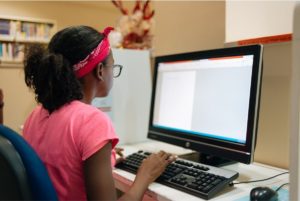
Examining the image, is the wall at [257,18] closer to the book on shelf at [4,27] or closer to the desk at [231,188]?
the desk at [231,188]

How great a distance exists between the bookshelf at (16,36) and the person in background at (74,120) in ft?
8.68

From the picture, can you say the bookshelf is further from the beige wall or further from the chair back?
the chair back

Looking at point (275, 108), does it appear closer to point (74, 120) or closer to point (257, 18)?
point (257, 18)

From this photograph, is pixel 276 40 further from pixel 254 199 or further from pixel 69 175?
pixel 69 175

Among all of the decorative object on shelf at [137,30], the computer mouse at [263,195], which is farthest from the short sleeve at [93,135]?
the decorative object on shelf at [137,30]

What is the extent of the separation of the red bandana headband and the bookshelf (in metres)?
2.66

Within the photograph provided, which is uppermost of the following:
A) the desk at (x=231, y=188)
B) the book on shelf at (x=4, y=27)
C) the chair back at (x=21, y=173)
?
the book on shelf at (x=4, y=27)

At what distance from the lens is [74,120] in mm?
850

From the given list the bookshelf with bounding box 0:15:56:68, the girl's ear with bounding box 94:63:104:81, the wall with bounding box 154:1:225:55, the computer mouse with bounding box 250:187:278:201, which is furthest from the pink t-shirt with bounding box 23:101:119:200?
the bookshelf with bounding box 0:15:56:68

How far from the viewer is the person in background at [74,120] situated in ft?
2.70

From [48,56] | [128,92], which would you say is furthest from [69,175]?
[128,92]

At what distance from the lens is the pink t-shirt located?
2.70ft

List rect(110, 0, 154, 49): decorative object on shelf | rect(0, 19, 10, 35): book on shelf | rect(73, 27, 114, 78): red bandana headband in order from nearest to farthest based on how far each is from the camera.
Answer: rect(73, 27, 114, 78): red bandana headband → rect(110, 0, 154, 49): decorative object on shelf → rect(0, 19, 10, 35): book on shelf

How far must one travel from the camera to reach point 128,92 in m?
1.65
